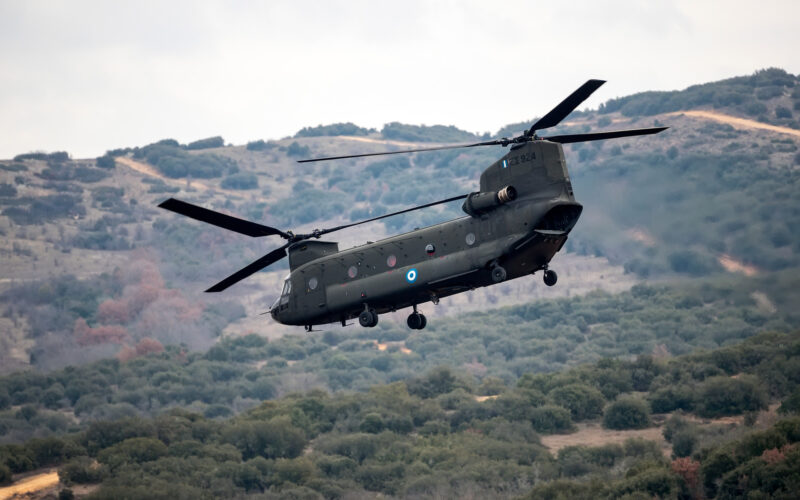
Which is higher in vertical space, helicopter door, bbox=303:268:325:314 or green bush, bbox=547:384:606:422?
helicopter door, bbox=303:268:325:314

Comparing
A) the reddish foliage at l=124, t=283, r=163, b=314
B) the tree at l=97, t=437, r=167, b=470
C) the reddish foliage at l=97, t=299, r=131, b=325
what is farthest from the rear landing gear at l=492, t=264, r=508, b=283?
the reddish foliage at l=124, t=283, r=163, b=314

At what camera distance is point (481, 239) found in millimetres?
33281

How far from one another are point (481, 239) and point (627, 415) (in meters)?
50.9

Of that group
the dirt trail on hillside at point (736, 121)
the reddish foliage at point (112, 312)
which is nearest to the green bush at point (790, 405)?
the dirt trail on hillside at point (736, 121)

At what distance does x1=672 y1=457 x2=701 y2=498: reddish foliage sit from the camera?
194 feet

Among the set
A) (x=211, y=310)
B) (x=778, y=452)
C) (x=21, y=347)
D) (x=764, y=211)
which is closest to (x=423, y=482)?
(x=778, y=452)

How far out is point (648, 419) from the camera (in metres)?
81.1

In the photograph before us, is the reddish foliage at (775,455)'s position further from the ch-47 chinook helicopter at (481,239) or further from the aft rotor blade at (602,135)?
the aft rotor blade at (602,135)

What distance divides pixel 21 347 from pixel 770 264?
9632cm

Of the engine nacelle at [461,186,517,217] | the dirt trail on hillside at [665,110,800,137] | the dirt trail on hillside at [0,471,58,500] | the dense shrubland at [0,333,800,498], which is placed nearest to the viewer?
the engine nacelle at [461,186,517,217]

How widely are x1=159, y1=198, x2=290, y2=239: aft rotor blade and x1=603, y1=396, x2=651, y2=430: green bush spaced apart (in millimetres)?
50501

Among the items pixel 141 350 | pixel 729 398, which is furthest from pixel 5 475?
pixel 141 350

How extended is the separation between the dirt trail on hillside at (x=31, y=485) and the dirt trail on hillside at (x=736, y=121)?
123 metres

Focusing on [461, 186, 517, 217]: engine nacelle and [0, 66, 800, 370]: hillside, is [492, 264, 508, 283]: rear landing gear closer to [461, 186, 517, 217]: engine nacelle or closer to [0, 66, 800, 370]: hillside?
[461, 186, 517, 217]: engine nacelle
